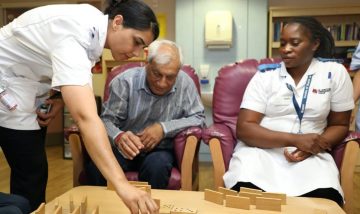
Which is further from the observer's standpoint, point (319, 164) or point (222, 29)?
point (222, 29)

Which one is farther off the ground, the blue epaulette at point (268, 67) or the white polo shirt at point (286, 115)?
the blue epaulette at point (268, 67)

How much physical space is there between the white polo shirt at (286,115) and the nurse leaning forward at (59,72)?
0.73 metres

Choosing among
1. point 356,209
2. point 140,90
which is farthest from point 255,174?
point 356,209

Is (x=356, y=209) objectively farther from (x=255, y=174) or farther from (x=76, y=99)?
(x=76, y=99)

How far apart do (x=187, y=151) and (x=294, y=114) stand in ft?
1.84

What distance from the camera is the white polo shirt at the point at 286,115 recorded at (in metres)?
1.59

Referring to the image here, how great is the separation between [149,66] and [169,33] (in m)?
2.46

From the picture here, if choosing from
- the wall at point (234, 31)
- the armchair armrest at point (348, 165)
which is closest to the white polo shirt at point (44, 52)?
the armchair armrest at point (348, 165)

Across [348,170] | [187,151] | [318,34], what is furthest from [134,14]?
[348,170]

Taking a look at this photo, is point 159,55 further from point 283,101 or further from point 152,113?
point 283,101

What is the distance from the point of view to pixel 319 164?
161cm

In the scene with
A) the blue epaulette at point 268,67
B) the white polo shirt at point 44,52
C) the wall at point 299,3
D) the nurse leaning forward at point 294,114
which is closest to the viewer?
the white polo shirt at point 44,52

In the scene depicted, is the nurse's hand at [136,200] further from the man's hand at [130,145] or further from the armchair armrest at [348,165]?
the armchair armrest at [348,165]

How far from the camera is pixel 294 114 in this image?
179 cm
